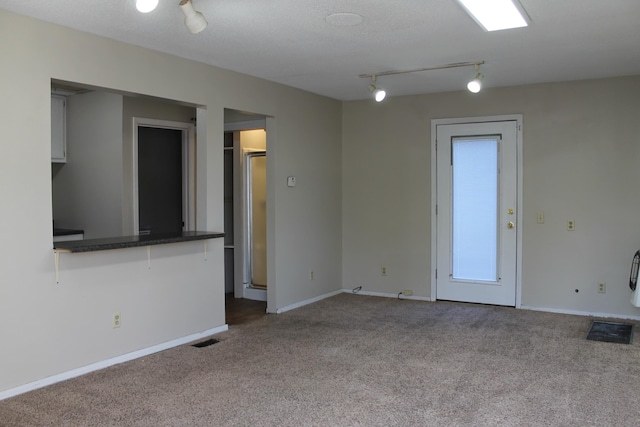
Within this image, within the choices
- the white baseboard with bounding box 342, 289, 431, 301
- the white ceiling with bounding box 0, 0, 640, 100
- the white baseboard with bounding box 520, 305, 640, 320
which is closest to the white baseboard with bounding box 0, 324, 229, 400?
the white baseboard with bounding box 342, 289, 431, 301

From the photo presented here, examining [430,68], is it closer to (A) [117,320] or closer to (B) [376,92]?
(B) [376,92]

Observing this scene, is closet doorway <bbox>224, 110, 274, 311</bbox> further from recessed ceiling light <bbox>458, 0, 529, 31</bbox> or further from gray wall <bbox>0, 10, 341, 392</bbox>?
recessed ceiling light <bbox>458, 0, 529, 31</bbox>

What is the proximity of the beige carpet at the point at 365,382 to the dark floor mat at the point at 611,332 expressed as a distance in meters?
0.10

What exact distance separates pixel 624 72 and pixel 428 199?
7.45ft

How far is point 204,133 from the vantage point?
470 centimetres

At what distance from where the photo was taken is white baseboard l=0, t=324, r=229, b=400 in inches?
133

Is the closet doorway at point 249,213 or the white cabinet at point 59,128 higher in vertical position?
the white cabinet at point 59,128

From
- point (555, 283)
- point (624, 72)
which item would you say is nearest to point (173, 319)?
point (555, 283)

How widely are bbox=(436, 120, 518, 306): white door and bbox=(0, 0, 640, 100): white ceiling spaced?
79 cm

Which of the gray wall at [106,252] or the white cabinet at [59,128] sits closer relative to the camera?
the gray wall at [106,252]

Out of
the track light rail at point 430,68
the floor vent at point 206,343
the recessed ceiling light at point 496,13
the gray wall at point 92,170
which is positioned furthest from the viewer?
the gray wall at point 92,170

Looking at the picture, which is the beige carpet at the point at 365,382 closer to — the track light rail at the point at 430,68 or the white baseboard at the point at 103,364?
the white baseboard at the point at 103,364

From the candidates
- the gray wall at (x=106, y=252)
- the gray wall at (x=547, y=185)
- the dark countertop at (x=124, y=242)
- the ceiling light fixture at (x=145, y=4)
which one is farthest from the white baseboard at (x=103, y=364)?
the gray wall at (x=547, y=185)

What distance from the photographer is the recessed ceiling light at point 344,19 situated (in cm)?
342
